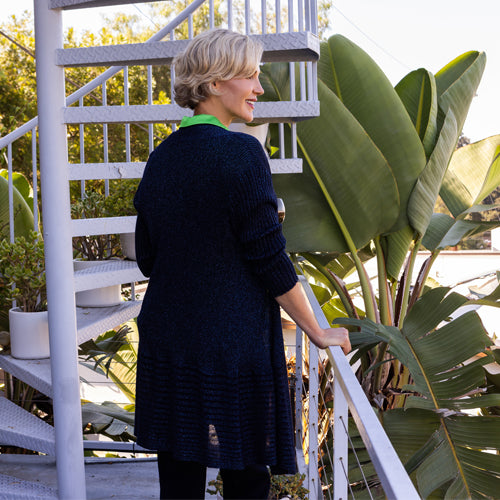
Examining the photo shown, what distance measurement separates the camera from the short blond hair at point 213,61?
4.48ft

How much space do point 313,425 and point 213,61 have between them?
1.31m

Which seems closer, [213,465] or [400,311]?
[213,465]

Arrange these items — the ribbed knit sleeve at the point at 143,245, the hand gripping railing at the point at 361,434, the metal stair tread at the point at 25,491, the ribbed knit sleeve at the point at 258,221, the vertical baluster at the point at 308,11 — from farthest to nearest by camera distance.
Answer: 1. the vertical baluster at the point at 308,11
2. the metal stair tread at the point at 25,491
3. the ribbed knit sleeve at the point at 143,245
4. the ribbed knit sleeve at the point at 258,221
5. the hand gripping railing at the point at 361,434

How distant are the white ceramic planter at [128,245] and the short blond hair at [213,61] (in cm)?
203

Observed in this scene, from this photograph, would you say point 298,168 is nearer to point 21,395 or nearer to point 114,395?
point 21,395

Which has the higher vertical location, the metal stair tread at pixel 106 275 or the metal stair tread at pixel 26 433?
the metal stair tread at pixel 106 275

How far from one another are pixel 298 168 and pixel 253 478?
1.59 meters

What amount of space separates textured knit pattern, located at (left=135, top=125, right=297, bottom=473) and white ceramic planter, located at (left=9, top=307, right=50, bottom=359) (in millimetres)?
1646

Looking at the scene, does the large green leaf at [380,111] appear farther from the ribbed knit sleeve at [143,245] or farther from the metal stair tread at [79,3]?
the ribbed knit sleeve at [143,245]

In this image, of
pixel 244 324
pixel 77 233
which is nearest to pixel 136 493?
pixel 77 233

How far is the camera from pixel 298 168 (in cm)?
276

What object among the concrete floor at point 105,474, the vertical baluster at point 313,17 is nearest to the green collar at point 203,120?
the vertical baluster at point 313,17

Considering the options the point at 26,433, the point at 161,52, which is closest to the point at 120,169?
the point at 161,52

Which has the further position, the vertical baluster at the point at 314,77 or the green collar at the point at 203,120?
the vertical baluster at the point at 314,77
